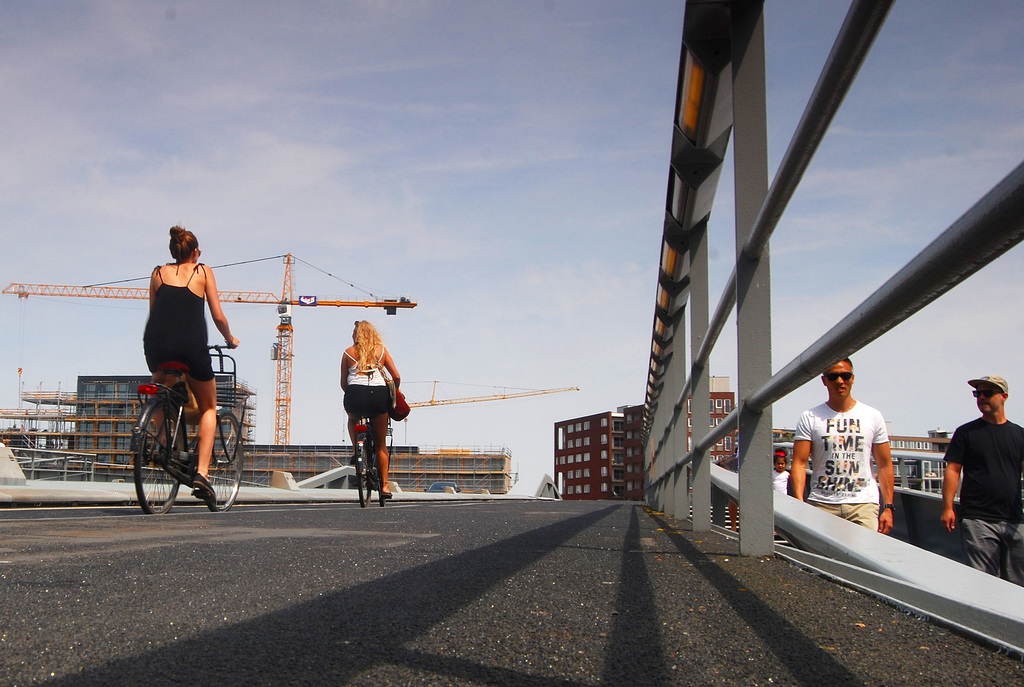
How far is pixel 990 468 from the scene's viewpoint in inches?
230

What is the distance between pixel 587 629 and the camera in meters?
1.91

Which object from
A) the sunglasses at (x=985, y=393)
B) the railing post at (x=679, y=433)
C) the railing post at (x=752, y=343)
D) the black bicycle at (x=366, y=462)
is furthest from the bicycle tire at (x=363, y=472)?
the railing post at (x=752, y=343)

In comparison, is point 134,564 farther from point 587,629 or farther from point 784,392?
point 784,392

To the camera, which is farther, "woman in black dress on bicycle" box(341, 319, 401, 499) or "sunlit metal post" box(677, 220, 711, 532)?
"woman in black dress on bicycle" box(341, 319, 401, 499)

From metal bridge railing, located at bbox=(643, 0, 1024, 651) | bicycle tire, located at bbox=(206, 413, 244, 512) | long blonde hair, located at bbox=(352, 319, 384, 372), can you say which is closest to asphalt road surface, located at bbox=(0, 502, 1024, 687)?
metal bridge railing, located at bbox=(643, 0, 1024, 651)

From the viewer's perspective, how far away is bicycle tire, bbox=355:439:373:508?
8.70 m

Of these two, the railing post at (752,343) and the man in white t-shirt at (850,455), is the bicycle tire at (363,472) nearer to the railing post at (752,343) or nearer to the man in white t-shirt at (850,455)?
the man in white t-shirt at (850,455)

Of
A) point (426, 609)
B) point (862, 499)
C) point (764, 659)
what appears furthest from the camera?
point (862, 499)

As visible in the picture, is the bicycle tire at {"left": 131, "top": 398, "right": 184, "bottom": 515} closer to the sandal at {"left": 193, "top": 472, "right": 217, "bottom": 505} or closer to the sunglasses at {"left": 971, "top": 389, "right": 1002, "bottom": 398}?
the sandal at {"left": 193, "top": 472, "right": 217, "bottom": 505}

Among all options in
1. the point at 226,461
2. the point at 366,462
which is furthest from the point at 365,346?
the point at 226,461

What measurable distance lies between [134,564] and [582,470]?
506ft

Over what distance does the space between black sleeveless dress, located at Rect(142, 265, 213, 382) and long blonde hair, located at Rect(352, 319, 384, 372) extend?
232 cm

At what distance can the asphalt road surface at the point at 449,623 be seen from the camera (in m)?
1.52

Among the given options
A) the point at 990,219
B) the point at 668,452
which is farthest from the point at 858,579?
the point at 668,452
